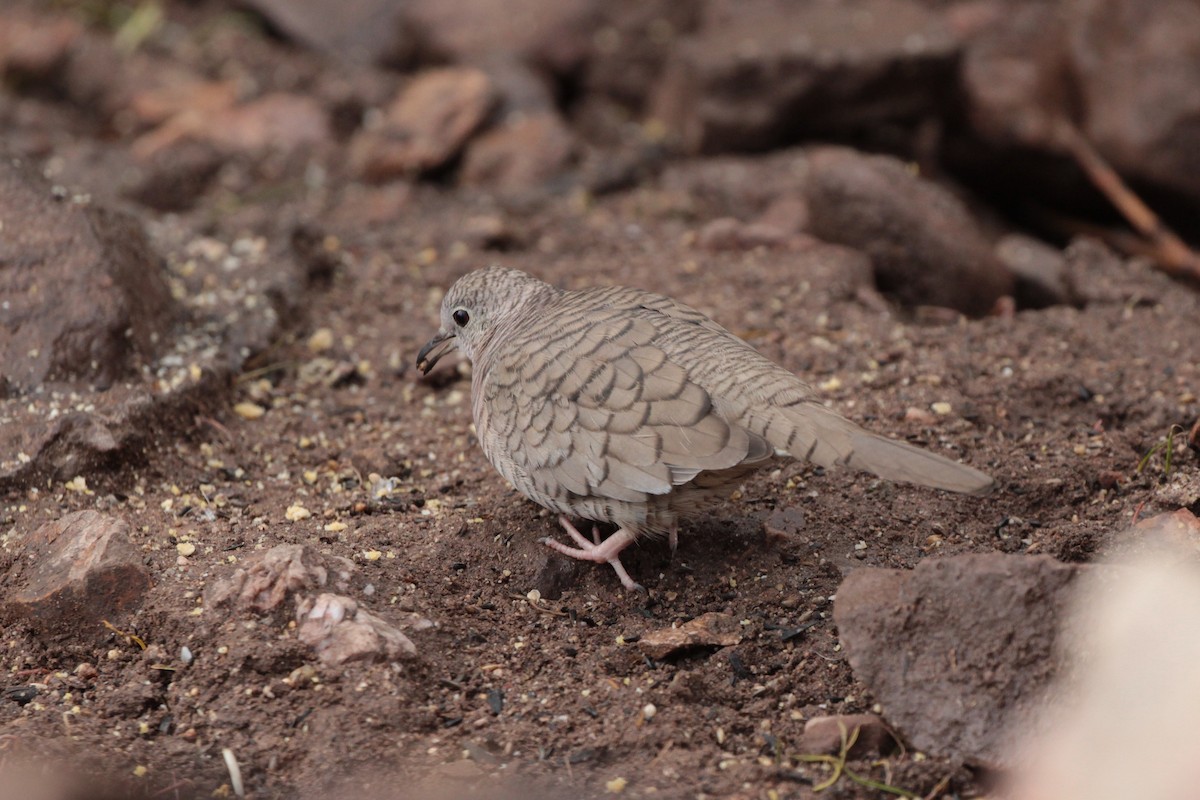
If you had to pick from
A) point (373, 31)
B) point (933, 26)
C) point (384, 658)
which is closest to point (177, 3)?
point (373, 31)

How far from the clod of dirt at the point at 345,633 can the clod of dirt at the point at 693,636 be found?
71cm

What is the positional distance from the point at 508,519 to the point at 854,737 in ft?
5.08

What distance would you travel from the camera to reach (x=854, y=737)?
11.0ft

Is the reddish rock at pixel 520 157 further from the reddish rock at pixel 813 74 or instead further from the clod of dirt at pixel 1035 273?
the clod of dirt at pixel 1035 273

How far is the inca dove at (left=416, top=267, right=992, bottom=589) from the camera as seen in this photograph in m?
3.70

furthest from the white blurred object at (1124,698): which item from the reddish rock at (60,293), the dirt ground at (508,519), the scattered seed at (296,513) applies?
the reddish rock at (60,293)

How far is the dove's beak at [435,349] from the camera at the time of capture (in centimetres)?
492

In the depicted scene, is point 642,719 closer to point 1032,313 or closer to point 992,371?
point 992,371

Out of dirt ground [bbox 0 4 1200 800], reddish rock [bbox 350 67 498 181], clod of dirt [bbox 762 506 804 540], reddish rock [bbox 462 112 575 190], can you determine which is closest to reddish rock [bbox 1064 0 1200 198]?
dirt ground [bbox 0 4 1200 800]

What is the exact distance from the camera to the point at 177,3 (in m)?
9.20

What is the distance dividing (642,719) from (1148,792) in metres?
1.29

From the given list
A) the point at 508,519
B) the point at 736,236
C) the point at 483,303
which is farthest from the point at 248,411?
the point at 736,236

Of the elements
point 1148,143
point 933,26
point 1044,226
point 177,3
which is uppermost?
point 177,3

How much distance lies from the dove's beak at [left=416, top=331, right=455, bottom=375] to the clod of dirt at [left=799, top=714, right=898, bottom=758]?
2212 millimetres
